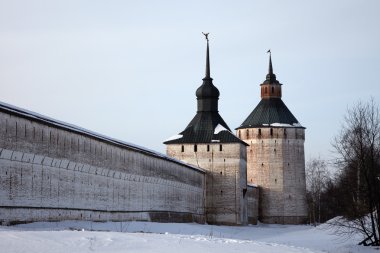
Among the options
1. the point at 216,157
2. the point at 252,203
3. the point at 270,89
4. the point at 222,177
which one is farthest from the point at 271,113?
the point at 222,177

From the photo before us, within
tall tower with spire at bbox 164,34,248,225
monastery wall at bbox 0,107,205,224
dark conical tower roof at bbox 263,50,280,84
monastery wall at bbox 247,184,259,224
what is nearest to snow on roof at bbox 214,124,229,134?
tall tower with spire at bbox 164,34,248,225

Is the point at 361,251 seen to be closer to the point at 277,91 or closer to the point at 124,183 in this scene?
the point at 124,183

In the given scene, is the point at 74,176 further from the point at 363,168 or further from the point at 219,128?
the point at 219,128

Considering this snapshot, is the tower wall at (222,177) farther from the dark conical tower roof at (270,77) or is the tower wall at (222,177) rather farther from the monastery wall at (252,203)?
the dark conical tower roof at (270,77)

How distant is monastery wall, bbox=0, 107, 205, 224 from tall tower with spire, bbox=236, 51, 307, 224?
743 inches

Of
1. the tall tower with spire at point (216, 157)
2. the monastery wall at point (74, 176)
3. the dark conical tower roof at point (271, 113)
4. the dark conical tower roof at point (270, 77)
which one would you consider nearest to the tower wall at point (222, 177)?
the tall tower with spire at point (216, 157)

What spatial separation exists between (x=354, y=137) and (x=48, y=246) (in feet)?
44.9

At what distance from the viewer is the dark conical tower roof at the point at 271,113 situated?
51594 millimetres

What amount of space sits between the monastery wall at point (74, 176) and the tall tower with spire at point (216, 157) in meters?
8.72

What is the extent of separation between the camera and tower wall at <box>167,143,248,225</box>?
41.8 m

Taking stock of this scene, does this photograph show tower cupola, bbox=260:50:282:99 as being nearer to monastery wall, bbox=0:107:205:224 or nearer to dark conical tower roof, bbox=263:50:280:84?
dark conical tower roof, bbox=263:50:280:84

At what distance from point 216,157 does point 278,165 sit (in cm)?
996

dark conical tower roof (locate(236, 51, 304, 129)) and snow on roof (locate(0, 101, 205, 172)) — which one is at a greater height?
dark conical tower roof (locate(236, 51, 304, 129))

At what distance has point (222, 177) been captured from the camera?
139ft
